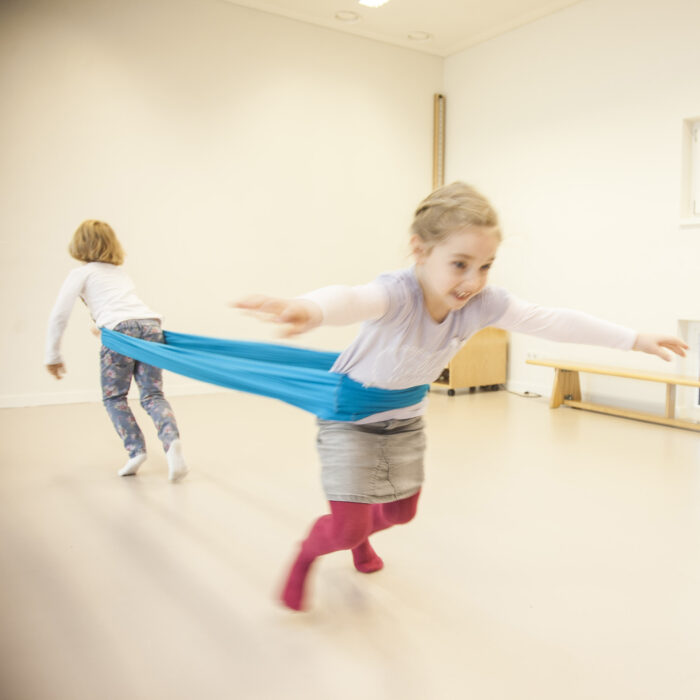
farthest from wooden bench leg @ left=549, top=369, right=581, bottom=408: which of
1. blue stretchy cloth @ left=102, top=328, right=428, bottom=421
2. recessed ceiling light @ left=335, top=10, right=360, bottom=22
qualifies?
recessed ceiling light @ left=335, top=10, right=360, bottom=22

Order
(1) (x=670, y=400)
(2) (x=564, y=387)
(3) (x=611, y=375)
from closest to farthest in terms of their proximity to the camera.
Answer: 1. (1) (x=670, y=400)
2. (3) (x=611, y=375)
3. (2) (x=564, y=387)

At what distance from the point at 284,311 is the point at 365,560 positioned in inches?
42.2

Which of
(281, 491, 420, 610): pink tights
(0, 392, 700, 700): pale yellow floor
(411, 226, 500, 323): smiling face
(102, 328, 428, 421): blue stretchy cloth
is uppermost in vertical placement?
(411, 226, 500, 323): smiling face

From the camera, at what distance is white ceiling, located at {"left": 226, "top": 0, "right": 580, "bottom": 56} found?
4957 millimetres

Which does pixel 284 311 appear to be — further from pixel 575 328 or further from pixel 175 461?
pixel 175 461

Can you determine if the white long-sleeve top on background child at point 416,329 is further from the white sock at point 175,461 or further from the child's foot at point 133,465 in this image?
the child's foot at point 133,465

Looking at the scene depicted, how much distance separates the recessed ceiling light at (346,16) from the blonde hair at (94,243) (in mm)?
3284

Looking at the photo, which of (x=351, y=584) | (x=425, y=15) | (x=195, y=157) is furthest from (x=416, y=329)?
(x=425, y=15)

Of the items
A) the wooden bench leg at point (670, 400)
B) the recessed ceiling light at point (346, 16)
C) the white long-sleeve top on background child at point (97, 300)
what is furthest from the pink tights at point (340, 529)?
the recessed ceiling light at point (346, 16)

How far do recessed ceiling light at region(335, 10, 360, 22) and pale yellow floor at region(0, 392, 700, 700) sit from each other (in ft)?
12.0

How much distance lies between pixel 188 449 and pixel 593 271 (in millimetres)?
3115

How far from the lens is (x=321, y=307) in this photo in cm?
122

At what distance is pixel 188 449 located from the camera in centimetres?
338

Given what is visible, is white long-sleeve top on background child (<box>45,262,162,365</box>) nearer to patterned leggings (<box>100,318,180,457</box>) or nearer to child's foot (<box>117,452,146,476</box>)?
patterned leggings (<box>100,318,180,457</box>)
